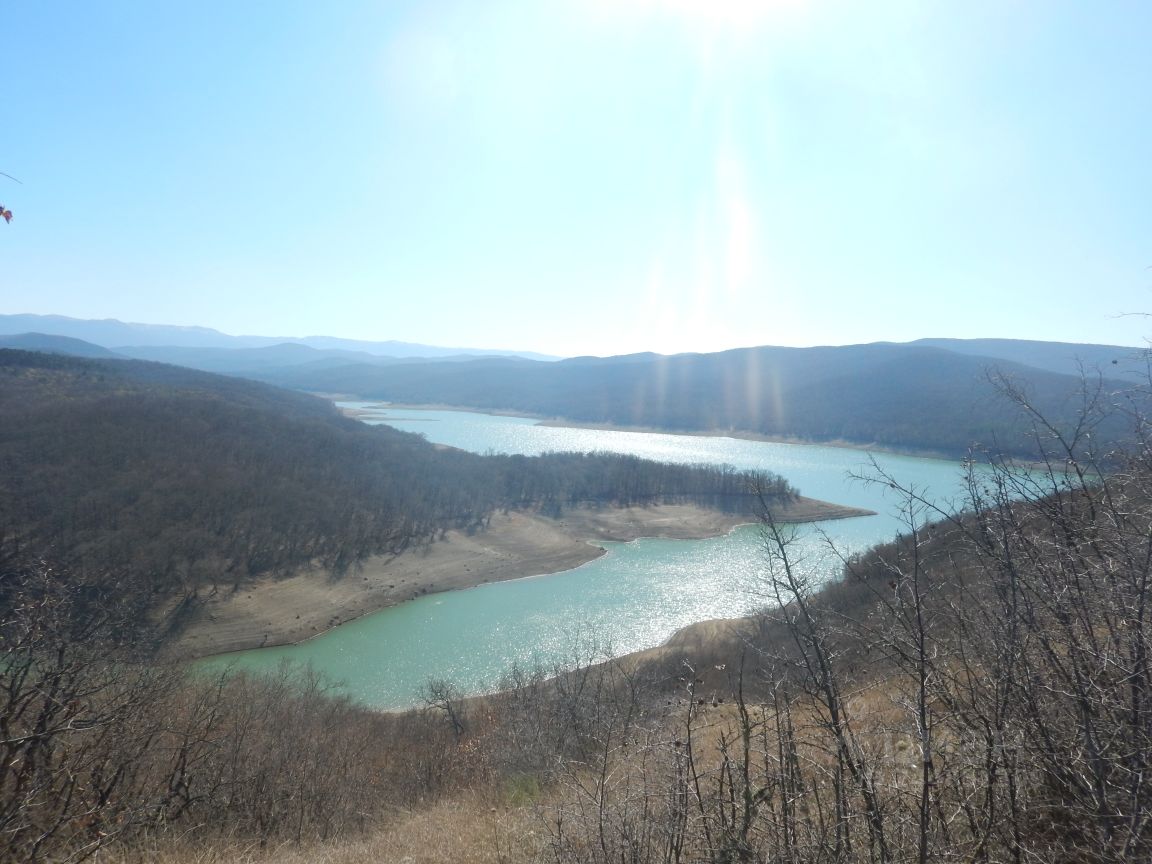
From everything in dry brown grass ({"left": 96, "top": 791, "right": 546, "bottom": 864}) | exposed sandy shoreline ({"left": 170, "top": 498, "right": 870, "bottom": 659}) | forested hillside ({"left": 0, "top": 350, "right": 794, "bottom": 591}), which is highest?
dry brown grass ({"left": 96, "top": 791, "right": 546, "bottom": 864})

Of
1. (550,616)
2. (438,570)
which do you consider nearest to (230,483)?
(438,570)

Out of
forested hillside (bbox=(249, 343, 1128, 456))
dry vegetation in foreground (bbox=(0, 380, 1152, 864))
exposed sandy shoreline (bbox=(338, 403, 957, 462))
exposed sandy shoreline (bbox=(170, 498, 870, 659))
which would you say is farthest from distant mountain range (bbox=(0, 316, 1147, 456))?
dry vegetation in foreground (bbox=(0, 380, 1152, 864))

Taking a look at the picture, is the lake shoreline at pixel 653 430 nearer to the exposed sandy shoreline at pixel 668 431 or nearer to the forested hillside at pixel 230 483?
the exposed sandy shoreline at pixel 668 431

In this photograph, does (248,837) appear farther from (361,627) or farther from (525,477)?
(525,477)

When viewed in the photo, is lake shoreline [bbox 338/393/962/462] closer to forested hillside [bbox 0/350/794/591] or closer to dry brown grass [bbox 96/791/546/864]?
forested hillside [bbox 0/350/794/591]

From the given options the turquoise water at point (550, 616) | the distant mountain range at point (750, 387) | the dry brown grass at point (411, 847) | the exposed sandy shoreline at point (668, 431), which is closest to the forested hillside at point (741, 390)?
the distant mountain range at point (750, 387)

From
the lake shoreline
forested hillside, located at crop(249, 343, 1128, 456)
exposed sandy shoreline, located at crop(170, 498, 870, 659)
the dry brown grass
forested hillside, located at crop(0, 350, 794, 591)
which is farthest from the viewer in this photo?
forested hillside, located at crop(249, 343, 1128, 456)
